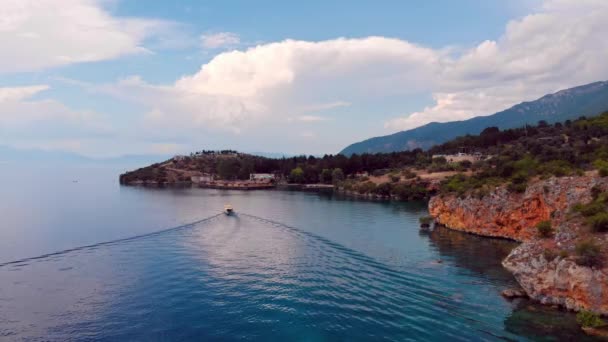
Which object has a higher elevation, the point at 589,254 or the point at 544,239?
the point at 589,254

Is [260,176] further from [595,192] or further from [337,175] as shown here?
[595,192]

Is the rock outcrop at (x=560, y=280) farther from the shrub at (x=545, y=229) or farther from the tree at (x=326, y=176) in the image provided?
the tree at (x=326, y=176)

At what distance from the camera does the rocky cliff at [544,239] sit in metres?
24.7

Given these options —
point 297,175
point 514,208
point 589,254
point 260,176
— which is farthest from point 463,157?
point 589,254

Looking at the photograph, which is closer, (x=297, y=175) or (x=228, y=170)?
(x=297, y=175)

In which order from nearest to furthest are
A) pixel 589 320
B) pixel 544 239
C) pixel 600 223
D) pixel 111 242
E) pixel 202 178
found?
pixel 589 320 < pixel 600 223 < pixel 544 239 < pixel 111 242 < pixel 202 178

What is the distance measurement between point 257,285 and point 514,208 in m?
32.5

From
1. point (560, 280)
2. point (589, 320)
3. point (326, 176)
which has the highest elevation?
point (326, 176)

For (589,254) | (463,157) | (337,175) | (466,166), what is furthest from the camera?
(337,175)

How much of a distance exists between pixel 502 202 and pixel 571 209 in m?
16.1

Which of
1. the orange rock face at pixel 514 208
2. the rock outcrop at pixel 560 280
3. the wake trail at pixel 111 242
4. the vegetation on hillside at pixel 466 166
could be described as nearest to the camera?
the rock outcrop at pixel 560 280

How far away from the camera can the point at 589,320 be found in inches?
902

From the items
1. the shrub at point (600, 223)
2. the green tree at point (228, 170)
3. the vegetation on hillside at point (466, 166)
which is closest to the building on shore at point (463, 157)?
the vegetation on hillside at point (466, 166)

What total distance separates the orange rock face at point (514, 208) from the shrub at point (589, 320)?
1322 centimetres
